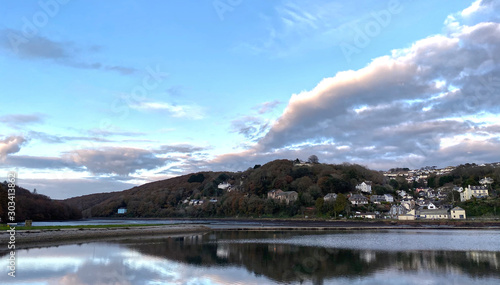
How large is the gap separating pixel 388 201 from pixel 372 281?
278ft

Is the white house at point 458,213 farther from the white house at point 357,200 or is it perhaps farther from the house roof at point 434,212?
the white house at point 357,200

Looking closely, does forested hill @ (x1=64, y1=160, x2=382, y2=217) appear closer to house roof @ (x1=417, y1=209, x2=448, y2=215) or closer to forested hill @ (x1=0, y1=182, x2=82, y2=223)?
forested hill @ (x1=0, y1=182, x2=82, y2=223)

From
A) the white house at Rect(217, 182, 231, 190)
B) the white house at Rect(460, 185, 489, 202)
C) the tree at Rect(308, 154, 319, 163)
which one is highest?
the tree at Rect(308, 154, 319, 163)

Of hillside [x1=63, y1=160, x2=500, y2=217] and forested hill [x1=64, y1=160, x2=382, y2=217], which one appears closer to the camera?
hillside [x1=63, y1=160, x2=500, y2=217]

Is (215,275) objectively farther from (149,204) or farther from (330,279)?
(149,204)

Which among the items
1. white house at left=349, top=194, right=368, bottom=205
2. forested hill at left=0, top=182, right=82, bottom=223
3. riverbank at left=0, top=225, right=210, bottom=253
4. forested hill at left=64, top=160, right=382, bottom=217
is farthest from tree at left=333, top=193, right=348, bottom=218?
forested hill at left=0, top=182, right=82, bottom=223

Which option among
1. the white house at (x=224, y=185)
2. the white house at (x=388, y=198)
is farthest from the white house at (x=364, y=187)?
the white house at (x=224, y=185)

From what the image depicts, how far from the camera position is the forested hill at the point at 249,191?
101750mm

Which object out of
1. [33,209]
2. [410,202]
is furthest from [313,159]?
[33,209]

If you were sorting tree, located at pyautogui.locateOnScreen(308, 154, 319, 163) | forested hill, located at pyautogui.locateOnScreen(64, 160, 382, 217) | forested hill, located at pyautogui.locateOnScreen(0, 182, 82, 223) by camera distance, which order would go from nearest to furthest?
forested hill, located at pyautogui.locateOnScreen(0, 182, 82, 223)
forested hill, located at pyautogui.locateOnScreen(64, 160, 382, 217)
tree, located at pyautogui.locateOnScreen(308, 154, 319, 163)

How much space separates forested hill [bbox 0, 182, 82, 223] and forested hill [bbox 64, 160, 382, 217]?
18813 mm

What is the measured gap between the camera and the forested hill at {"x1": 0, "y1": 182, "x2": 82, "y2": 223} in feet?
217

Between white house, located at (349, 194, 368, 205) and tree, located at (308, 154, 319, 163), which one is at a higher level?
tree, located at (308, 154, 319, 163)

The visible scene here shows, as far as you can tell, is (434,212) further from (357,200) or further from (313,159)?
(313,159)
